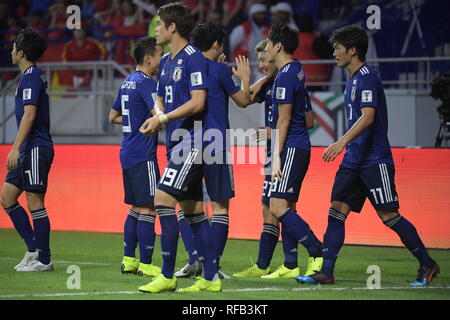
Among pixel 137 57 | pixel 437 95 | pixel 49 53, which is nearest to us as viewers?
pixel 137 57

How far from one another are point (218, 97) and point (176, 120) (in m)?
0.49

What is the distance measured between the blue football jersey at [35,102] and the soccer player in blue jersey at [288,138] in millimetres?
2292

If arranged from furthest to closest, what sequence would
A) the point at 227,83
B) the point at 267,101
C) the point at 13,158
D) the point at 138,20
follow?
the point at 138,20 < the point at 267,101 < the point at 13,158 < the point at 227,83

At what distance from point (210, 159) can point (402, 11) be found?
30.9 feet

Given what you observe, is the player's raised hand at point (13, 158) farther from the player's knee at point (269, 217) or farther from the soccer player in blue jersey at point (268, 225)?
the player's knee at point (269, 217)

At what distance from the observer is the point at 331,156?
7730 millimetres

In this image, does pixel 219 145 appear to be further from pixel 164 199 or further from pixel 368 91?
pixel 368 91

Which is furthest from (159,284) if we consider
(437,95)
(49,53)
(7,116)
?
(49,53)

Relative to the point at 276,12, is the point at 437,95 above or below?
below

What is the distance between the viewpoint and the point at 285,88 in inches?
321

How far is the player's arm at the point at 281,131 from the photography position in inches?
320

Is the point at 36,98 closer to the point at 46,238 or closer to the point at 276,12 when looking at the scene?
the point at 46,238

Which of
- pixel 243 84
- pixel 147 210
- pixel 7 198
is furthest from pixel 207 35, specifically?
pixel 7 198

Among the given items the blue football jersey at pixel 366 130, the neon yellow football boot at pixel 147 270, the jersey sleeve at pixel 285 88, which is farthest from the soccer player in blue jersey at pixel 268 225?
the neon yellow football boot at pixel 147 270
